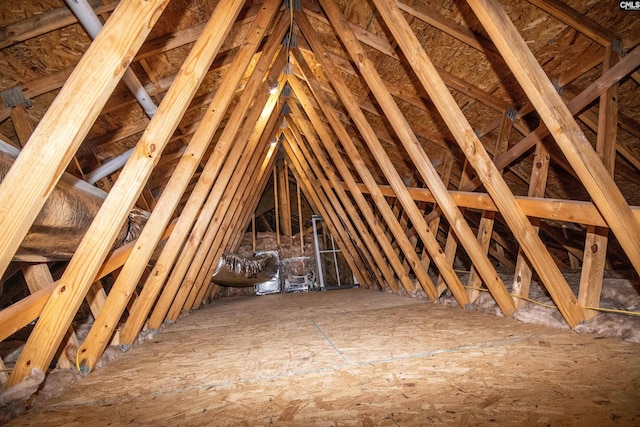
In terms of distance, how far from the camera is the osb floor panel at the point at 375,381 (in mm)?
1191

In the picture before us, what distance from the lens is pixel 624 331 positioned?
1.82m

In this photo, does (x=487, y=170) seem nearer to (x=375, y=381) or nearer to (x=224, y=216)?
(x=375, y=381)

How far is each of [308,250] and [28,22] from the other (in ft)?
22.2

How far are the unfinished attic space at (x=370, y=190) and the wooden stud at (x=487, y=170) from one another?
14 mm

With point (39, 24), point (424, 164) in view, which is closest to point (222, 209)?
point (39, 24)

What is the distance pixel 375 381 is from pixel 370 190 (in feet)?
7.76

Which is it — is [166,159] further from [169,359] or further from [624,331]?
[624,331]

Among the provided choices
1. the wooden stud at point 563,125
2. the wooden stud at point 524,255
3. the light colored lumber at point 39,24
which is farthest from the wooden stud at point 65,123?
the wooden stud at point 524,255

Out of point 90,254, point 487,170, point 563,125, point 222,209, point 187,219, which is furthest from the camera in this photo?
point 222,209

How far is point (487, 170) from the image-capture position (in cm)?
211

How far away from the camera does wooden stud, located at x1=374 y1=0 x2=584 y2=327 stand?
2.05 m

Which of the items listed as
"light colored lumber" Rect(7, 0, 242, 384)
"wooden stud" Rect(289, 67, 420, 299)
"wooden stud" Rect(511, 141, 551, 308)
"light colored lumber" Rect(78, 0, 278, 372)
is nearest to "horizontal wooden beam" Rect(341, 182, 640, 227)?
"wooden stud" Rect(511, 141, 551, 308)

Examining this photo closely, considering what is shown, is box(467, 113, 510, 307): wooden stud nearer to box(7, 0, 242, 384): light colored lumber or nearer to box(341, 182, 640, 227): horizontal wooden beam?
box(341, 182, 640, 227): horizontal wooden beam

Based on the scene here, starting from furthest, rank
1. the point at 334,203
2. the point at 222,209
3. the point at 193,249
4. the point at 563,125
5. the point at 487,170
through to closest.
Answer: the point at 334,203 → the point at 222,209 → the point at 193,249 → the point at 487,170 → the point at 563,125
